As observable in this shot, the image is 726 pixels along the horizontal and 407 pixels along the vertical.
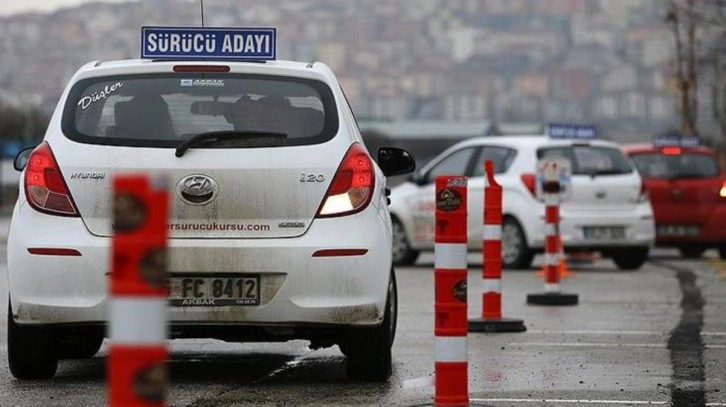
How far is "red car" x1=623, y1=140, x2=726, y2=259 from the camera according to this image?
80.1 ft

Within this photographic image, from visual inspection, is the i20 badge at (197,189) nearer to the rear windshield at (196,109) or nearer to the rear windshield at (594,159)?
the rear windshield at (196,109)

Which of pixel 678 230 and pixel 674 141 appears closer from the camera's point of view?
pixel 678 230

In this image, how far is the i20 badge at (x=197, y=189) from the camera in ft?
29.3

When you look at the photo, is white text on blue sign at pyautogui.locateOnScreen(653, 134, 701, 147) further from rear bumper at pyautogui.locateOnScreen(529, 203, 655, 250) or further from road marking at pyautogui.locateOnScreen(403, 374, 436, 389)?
road marking at pyautogui.locateOnScreen(403, 374, 436, 389)

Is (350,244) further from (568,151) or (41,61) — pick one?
(41,61)

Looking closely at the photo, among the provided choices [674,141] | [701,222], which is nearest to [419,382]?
[701,222]

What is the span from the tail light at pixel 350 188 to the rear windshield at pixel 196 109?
20 cm

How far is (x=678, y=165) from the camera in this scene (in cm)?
2478

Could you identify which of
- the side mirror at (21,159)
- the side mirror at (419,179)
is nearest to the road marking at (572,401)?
the side mirror at (21,159)

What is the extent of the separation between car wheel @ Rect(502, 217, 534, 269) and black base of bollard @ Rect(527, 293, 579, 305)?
567 cm

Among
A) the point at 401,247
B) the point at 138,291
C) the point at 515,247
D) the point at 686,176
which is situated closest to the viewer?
the point at 138,291

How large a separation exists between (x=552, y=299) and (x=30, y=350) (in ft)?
22.2

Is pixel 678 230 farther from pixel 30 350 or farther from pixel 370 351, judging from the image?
pixel 30 350

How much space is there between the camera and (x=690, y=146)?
2564 centimetres
